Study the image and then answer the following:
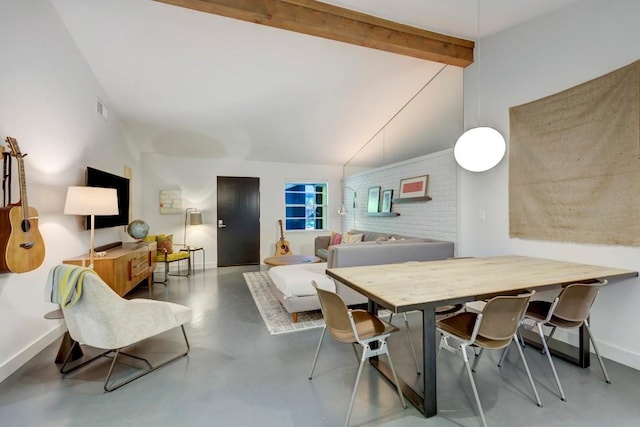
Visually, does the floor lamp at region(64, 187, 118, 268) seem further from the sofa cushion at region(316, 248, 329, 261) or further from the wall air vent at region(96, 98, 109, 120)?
the sofa cushion at region(316, 248, 329, 261)

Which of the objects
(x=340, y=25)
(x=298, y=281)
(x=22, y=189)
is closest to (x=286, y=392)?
(x=298, y=281)

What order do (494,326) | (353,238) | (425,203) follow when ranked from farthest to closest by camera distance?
(353,238) < (425,203) < (494,326)

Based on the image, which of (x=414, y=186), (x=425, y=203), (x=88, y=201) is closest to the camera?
(x=88, y=201)

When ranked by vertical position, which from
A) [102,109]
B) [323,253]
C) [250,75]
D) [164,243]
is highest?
[250,75]

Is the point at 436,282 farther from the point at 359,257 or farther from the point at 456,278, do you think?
the point at 359,257

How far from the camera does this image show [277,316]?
10.8ft

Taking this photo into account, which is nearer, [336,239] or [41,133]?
[41,133]

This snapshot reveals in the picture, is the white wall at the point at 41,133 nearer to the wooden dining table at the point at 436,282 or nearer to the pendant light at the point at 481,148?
the wooden dining table at the point at 436,282

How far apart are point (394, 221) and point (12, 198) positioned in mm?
4736

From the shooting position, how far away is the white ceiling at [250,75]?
9.04 feet

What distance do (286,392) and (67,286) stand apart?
1569 mm

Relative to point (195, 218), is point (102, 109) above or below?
above

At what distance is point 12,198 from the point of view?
87.8 inches

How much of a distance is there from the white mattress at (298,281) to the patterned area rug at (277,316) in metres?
0.30
